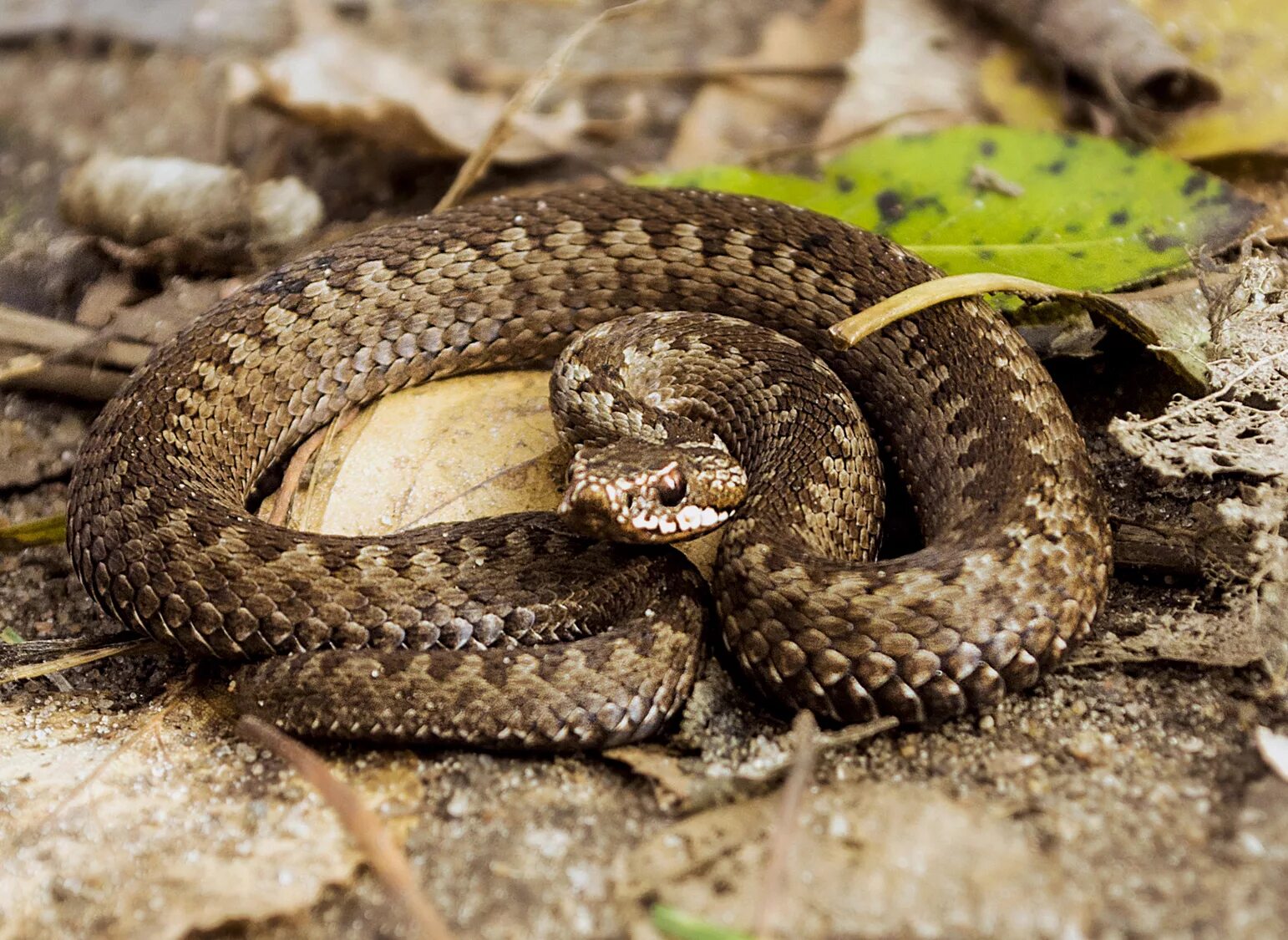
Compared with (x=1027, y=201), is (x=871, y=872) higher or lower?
lower

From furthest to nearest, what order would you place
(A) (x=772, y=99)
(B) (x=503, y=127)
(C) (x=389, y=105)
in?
(A) (x=772, y=99), (C) (x=389, y=105), (B) (x=503, y=127)

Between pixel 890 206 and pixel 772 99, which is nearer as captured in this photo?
pixel 890 206

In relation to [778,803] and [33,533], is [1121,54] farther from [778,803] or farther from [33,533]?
[33,533]

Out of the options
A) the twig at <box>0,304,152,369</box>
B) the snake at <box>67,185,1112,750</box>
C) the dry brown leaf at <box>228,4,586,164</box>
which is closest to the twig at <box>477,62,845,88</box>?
the dry brown leaf at <box>228,4,586,164</box>

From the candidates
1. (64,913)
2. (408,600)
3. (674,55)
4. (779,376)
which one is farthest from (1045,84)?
(64,913)

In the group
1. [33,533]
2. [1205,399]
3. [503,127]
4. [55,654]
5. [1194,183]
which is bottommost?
[55,654]

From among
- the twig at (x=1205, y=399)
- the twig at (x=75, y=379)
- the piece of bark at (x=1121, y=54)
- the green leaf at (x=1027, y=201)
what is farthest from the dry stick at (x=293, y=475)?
the piece of bark at (x=1121, y=54)

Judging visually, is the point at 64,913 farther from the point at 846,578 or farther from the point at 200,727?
the point at 846,578

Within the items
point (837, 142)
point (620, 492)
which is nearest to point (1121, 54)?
point (837, 142)
